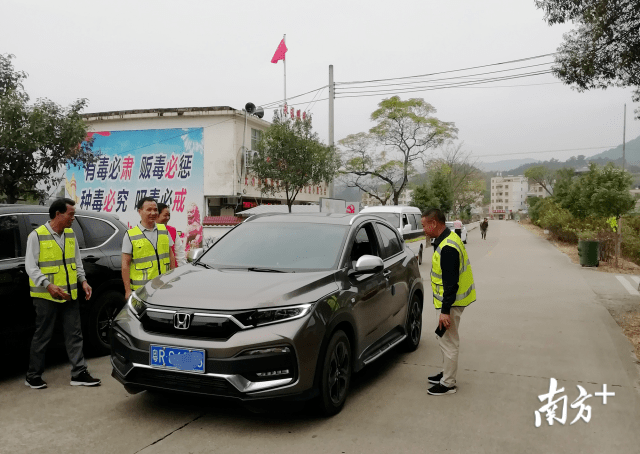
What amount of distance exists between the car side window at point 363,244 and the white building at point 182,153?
77.6 feet

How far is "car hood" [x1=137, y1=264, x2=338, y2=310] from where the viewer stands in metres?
4.14

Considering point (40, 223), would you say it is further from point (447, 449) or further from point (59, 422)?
point (447, 449)

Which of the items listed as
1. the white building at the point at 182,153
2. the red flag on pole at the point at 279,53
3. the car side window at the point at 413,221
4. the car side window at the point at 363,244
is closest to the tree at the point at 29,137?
the car side window at the point at 363,244

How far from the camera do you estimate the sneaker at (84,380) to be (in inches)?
208

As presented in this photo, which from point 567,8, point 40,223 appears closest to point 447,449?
point 40,223

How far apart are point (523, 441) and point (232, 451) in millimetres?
2112

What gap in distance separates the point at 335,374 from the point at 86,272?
10.4 ft

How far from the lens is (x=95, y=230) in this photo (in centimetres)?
655

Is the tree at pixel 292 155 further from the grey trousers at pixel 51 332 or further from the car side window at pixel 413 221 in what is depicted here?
the grey trousers at pixel 51 332

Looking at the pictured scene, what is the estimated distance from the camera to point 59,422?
4363 millimetres

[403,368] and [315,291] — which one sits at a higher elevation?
[315,291]

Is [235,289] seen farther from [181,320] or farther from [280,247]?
[280,247]

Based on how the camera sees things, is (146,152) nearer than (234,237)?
No

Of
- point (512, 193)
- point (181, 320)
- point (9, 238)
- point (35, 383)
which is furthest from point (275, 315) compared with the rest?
point (512, 193)
